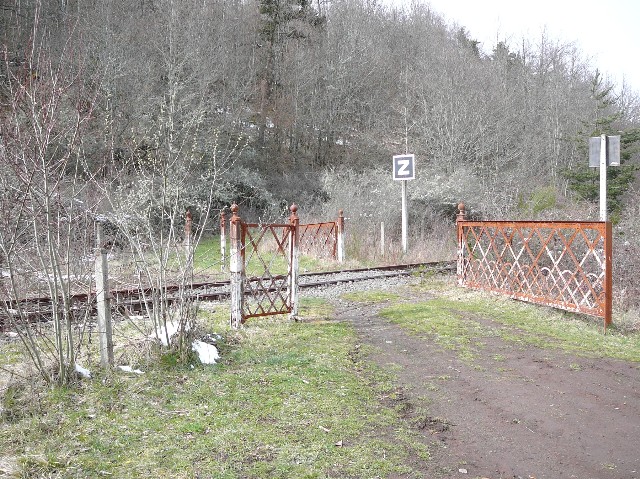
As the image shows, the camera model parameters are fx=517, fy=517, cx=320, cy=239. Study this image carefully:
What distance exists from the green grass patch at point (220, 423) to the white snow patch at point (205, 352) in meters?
0.14

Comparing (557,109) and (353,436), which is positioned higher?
(557,109)

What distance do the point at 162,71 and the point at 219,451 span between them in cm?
2422

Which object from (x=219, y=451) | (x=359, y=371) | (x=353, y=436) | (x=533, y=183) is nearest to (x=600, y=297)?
(x=359, y=371)

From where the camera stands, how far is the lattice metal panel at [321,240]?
16797 mm

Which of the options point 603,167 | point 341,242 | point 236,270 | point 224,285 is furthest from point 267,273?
point 341,242

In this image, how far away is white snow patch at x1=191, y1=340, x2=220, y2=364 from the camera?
6.02 m

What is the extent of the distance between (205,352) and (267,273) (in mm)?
2293

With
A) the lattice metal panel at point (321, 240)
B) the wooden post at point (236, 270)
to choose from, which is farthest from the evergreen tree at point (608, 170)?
the wooden post at point (236, 270)

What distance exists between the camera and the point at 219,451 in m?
3.90

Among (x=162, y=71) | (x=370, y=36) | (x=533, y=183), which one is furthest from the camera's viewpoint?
(x=370, y=36)

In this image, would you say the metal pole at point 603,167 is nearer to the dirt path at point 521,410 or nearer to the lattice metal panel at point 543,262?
the lattice metal panel at point 543,262

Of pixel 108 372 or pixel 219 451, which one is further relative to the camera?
pixel 108 372

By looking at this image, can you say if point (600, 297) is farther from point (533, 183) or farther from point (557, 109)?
point (557, 109)

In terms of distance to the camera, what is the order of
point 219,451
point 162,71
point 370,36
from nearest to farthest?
1. point 219,451
2. point 162,71
3. point 370,36
